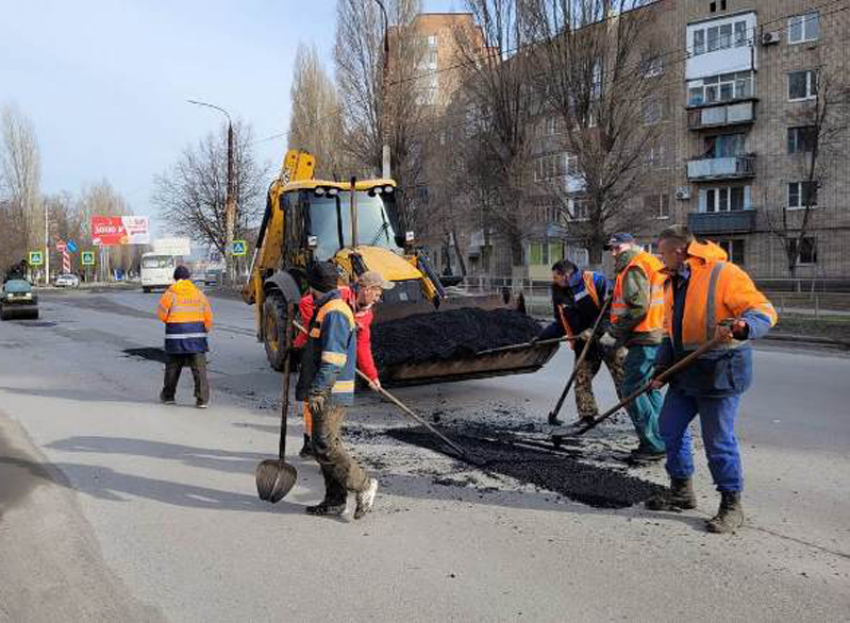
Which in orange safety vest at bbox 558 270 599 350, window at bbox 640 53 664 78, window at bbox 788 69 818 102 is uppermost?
window at bbox 788 69 818 102

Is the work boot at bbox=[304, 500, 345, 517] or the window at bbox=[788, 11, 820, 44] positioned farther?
the window at bbox=[788, 11, 820, 44]

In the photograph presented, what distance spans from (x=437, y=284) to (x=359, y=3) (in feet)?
89.1

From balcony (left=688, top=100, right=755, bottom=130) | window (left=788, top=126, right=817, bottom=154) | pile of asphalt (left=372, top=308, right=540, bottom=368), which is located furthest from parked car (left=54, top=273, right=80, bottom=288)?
pile of asphalt (left=372, top=308, right=540, bottom=368)

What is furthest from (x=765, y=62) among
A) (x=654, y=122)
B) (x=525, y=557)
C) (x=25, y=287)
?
(x=525, y=557)

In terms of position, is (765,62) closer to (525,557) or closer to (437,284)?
(437,284)

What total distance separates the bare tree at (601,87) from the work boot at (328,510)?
933 inches

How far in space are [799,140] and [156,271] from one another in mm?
36455

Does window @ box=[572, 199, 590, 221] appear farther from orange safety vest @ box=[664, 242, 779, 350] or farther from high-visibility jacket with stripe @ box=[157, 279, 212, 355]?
orange safety vest @ box=[664, 242, 779, 350]

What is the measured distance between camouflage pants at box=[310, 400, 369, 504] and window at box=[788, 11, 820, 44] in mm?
38699

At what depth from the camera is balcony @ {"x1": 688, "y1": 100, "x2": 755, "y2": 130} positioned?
3841 centimetres

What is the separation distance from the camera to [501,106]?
102 ft

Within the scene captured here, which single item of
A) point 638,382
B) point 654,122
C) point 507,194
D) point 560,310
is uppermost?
point 654,122

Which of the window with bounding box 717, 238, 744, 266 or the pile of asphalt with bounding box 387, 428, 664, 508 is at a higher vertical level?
the window with bounding box 717, 238, 744, 266

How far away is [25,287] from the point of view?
80.4ft
